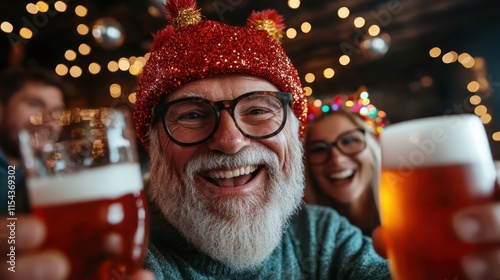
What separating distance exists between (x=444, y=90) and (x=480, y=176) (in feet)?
21.8

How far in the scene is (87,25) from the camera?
4012mm

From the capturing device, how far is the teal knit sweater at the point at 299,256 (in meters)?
1.33

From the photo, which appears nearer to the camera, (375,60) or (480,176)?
(480,176)

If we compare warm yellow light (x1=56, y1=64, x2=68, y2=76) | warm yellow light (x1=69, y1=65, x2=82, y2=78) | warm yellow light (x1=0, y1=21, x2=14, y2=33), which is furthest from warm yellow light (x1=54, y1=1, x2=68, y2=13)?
→ warm yellow light (x1=69, y1=65, x2=82, y2=78)

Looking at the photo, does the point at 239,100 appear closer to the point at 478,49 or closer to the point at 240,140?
the point at 240,140

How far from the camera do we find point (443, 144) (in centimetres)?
68

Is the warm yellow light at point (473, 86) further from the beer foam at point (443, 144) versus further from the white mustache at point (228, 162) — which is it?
the beer foam at point (443, 144)

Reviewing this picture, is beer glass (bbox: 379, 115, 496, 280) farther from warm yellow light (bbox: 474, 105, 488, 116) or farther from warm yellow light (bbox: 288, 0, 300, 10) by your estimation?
warm yellow light (bbox: 474, 105, 488, 116)

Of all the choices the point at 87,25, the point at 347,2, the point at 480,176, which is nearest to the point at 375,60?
the point at 347,2

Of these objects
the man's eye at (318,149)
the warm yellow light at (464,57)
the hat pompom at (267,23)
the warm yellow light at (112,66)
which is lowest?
the man's eye at (318,149)

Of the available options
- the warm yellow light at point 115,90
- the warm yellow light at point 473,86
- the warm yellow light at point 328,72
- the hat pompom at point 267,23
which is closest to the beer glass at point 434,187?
the hat pompom at point 267,23

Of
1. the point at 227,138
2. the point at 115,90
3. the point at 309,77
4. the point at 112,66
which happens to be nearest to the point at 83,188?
the point at 227,138

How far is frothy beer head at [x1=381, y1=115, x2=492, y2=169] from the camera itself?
0.68 m

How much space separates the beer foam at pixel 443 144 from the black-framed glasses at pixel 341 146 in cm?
189
